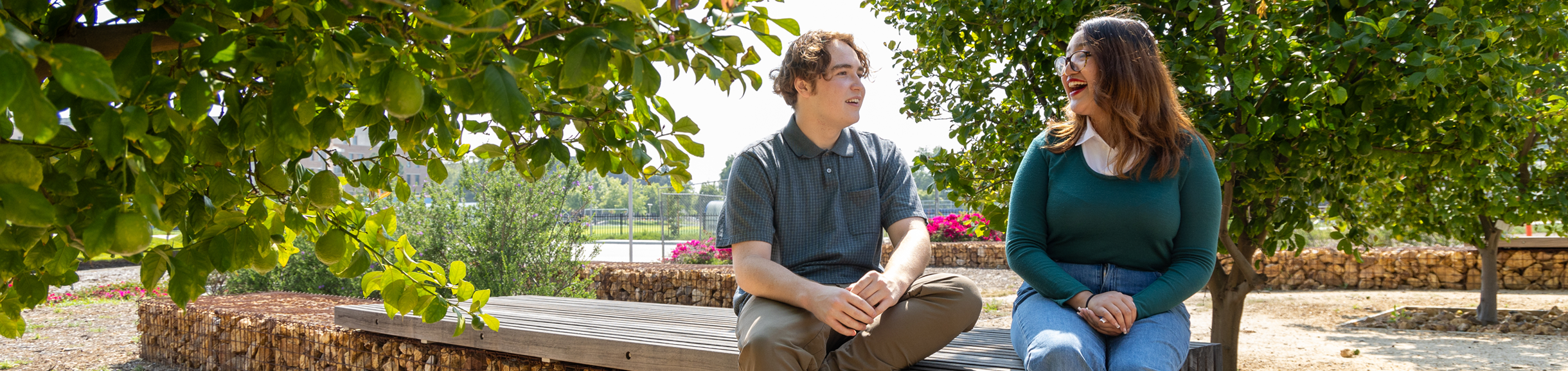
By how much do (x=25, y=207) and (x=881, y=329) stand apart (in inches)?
66.8

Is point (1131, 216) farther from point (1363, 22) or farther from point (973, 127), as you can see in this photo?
point (973, 127)

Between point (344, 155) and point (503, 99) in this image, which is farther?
point (344, 155)

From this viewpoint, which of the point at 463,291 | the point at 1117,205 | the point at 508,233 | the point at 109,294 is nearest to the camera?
the point at 463,291

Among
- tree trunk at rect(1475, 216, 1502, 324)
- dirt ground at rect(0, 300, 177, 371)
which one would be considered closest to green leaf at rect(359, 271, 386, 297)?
dirt ground at rect(0, 300, 177, 371)

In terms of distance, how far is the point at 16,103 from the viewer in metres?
0.53

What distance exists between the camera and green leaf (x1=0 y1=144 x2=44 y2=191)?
29.6 inches

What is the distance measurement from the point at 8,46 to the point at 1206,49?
10.6ft

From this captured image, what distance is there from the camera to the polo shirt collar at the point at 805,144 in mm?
2344

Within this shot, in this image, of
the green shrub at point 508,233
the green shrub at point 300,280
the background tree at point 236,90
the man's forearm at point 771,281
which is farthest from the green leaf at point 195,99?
the green shrub at point 300,280

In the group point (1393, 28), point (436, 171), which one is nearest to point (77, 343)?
point (436, 171)

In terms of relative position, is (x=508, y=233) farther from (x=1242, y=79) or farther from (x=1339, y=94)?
(x=1339, y=94)

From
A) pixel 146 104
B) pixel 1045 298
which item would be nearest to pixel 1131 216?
pixel 1045 298

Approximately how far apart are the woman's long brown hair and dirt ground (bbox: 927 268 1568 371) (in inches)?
167

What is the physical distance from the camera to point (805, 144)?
2.35 m
